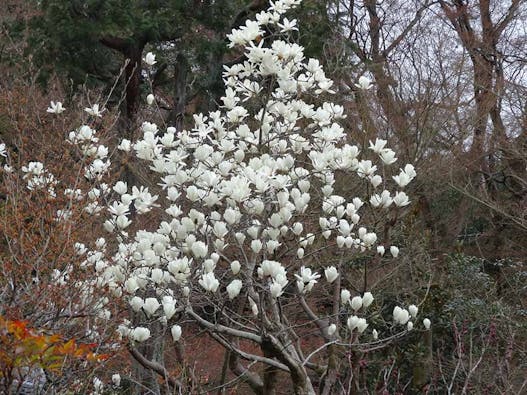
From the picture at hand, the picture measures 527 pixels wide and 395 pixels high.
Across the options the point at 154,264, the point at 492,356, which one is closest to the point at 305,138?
the point at 154,264

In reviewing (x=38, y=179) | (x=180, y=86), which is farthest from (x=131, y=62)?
(x=38, y=179)

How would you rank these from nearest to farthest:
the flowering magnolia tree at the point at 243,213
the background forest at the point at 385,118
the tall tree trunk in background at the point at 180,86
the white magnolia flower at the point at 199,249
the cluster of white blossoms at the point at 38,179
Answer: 1. the white magnolia flower at the point at 199,249
2. the flowering magnolia tree at the point at 243,213
3. the cluster of white blossoms at the point at 38,179
4. the background forest at the point at 385,118
5. the tall tree trunk in background at the point at 180,86

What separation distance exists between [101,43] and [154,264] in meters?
7.74

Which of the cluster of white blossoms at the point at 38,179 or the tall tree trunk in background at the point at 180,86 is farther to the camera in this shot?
the tall tree trunk in background at the point at 180,86

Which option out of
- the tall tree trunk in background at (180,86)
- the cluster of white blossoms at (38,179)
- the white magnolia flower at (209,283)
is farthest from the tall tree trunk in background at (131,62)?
the white magnolia flower at (209,283)

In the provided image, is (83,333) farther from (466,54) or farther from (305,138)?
(466,54)

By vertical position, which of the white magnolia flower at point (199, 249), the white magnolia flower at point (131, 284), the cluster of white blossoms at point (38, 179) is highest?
the cluster of white blossoms at point (38, 179)

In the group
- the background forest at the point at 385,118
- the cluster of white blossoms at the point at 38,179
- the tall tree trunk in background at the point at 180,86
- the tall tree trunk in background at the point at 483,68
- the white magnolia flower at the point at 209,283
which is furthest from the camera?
the tall tree trunk in background at the point at 180,86

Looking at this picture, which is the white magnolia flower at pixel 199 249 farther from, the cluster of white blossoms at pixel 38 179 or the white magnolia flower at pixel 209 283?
the cluster of white blossoms at pixel 38 179

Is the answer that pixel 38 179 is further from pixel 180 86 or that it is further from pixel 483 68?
pixel 483 68

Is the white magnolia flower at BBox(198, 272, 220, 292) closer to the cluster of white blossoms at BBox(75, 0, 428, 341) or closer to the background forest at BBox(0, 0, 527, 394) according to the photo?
the cluster of white blossoms at BBox(75, 0, 428, 341)

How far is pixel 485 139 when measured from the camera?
33.5 feet

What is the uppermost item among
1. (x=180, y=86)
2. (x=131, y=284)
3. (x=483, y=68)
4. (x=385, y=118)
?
(x=483, y=68)

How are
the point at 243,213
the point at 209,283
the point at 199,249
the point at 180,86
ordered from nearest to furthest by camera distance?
1. the point at 209,283
2. the point at 199,249
3. the point at 243,213
4. the point at 180,86
